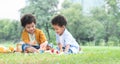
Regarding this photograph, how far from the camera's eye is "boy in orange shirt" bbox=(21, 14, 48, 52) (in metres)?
4.45

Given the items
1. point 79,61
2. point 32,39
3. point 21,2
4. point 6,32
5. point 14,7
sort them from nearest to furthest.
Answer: point 79,61 < point 32,39 < point 6,32 < point 14,7 < point 21,2

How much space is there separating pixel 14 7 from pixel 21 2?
4022 mm

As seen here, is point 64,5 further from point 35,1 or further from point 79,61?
point 79,61

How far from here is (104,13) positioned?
105 ft

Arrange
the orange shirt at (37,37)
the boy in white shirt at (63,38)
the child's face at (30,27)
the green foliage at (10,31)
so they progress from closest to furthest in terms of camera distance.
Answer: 1. the boy in white shirt at (63,38)
2. the child's face at (30,27)
3. the orange shirt at (37,37)
4. the green foliage at (10,31)

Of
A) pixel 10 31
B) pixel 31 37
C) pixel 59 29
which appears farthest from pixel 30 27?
pixel 10 31

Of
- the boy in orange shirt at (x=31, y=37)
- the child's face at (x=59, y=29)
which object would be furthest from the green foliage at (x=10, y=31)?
the child's face at (x=59, y=29)

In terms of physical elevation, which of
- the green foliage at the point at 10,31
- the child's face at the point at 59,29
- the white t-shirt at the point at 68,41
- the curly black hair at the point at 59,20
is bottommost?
the green foliage at the point at 10,31

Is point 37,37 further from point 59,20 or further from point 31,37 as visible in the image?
point 59,20

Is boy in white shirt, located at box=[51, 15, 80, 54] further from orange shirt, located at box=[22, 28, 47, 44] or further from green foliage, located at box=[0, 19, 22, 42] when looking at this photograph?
green foliage, located at box=[0, 19, 22, 42]

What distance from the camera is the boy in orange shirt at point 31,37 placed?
4.45 metres

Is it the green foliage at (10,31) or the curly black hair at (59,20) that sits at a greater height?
the curly black hair at (59,20)

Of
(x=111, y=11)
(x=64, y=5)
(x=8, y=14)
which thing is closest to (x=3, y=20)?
(x=8, y=14)

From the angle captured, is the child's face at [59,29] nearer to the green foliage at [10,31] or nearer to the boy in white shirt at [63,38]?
the boy in white shirt at [63,38]
